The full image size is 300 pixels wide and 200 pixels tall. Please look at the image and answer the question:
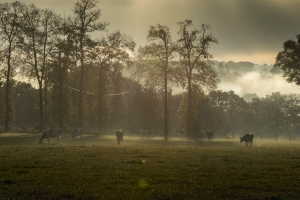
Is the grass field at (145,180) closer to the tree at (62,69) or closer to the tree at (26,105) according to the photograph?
the tree at (62,69)

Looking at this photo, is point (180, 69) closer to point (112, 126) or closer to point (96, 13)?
point (96, 13)

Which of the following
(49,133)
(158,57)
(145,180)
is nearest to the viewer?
(145,180)

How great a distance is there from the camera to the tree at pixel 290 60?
65500mm

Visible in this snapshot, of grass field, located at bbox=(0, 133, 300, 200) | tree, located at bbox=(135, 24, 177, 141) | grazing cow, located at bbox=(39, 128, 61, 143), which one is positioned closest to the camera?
grass field, located at bbox=(0, 133, 300, 200)

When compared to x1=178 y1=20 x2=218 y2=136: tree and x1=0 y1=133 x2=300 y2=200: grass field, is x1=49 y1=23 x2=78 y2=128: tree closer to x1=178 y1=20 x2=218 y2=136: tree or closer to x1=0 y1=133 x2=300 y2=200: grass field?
x1=178 y1=20 x2=218 y2=136: tree

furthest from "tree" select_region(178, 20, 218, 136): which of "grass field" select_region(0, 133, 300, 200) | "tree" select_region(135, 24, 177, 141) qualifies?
"grass field" select_region(0, 133, 300, 200)

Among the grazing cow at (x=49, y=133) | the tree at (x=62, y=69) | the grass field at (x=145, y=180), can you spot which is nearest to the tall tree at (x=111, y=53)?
the tree at (x=62, y=69)

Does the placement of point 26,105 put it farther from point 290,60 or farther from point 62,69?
point 290,60

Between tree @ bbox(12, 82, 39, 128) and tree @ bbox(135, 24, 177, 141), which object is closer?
tree @ bbox(135, 24, 177, 141)

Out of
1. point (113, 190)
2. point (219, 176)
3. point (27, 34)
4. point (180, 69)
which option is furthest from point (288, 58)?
point (113, 190)

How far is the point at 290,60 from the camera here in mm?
66375

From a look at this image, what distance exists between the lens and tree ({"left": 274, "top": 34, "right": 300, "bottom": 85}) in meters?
65.5

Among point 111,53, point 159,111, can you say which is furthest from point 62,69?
point 159,111

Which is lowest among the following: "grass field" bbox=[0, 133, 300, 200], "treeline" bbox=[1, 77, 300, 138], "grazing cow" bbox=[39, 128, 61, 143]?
"grass field" bbox=[0, 133, 300, 200]
